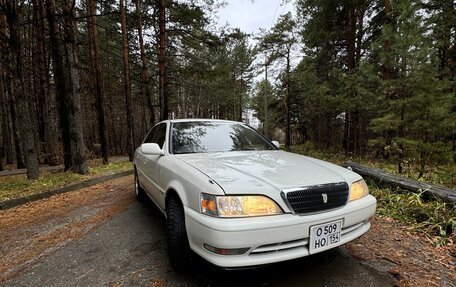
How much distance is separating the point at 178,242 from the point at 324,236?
1.24 metres

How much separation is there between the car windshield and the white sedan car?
447 mm

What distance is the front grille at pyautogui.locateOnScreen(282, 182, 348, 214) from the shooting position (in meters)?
1.94

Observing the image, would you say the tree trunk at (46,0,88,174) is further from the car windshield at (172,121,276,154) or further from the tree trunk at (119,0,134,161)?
the car windshield at (172,121,276,154)

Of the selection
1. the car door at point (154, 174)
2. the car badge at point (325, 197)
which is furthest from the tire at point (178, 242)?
the car badge at point (325, 197)

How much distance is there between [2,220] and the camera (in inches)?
163

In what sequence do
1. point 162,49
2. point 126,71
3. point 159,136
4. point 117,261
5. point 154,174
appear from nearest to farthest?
1. point 117,261
2. point 154,174
3. point 159,136
4. point 126,71
5. point 162,49

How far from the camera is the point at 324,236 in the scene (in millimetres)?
1990

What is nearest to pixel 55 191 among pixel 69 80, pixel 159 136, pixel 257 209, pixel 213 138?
pixel 69 80

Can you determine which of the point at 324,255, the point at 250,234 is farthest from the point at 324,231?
the point at 324,255

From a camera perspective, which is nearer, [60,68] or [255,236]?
[255,236]

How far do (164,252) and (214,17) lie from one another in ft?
40.2

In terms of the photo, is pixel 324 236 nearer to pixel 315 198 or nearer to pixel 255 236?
pixel 315 198

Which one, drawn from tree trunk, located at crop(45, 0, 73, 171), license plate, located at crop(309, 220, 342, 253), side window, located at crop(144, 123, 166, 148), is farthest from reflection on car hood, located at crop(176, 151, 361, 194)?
tree trunk, located at crop(45, 0, 73, 171)

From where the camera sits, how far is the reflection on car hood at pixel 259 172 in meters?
1.98
